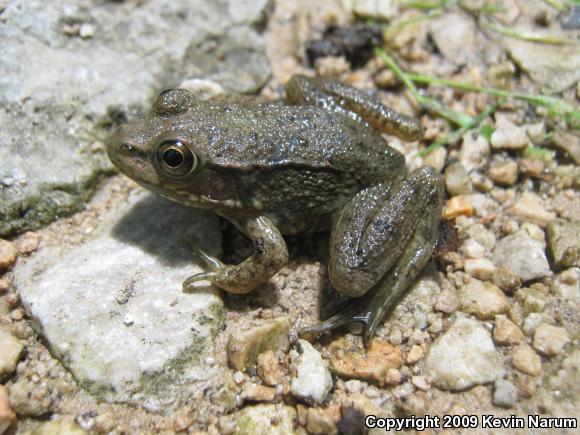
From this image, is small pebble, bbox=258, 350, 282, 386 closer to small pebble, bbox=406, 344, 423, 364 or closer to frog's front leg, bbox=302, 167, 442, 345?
frog's front leg, bbox=302, 167, 442, 345

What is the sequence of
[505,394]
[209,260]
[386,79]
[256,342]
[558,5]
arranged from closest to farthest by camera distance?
[505,394] < [256,342] < [209,260] < [386,79] < [558,5]

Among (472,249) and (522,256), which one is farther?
(472,249)

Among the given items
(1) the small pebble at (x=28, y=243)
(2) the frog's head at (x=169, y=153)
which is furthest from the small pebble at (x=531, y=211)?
(1) the small pebble at (x=28, y=243)

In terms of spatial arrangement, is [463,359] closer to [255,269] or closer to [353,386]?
[353,386]

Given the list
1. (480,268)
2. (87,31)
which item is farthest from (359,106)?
(87,31)

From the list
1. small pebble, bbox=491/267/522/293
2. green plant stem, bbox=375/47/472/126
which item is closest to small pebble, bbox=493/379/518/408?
small pebble, bbox=491/267/522/293

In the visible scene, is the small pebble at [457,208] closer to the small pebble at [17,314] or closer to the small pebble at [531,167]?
→ the small pebble at [531,167]
